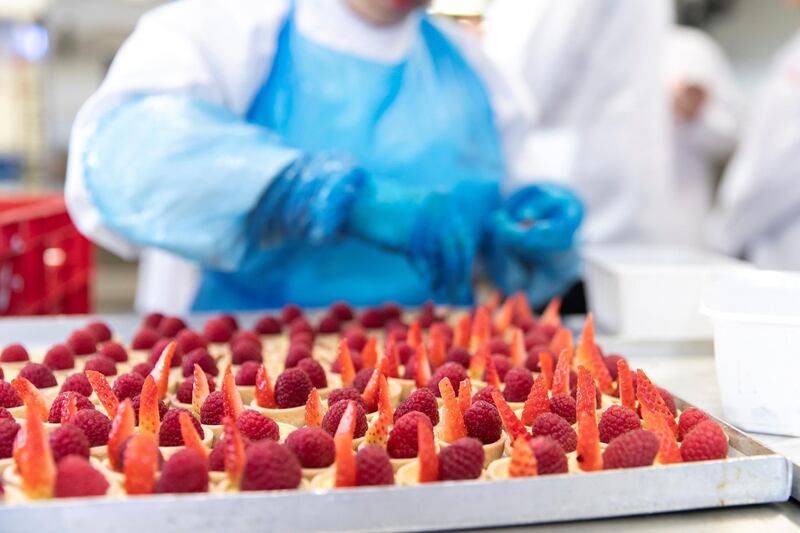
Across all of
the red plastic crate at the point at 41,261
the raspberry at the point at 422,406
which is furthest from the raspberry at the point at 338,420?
the red plastic crate at the point at 41,261

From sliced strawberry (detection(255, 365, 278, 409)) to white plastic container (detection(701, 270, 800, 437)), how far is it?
21.2 inches

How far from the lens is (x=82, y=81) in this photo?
5332 millimetres

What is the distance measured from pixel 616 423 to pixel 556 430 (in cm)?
8

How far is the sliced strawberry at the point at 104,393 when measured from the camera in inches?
38.0

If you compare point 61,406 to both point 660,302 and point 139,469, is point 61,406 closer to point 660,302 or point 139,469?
point 139,469

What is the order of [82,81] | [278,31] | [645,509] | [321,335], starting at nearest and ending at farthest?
[645,509]
[321,335]
[278,31]
[82,81]

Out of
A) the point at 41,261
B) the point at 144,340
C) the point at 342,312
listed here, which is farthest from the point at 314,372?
the point at 41,261

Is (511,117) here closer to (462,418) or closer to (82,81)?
(462,418)

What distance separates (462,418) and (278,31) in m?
1.13

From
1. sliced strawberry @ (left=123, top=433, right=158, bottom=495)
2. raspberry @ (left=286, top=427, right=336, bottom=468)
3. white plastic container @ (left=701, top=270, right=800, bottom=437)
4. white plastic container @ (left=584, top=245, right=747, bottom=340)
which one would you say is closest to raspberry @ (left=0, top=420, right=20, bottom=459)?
sliced strawberry @ (left=123, top=433, right=158, bottom=495)

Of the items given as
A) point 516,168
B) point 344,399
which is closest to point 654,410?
point 344,399

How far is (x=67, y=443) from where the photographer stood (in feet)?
2.64

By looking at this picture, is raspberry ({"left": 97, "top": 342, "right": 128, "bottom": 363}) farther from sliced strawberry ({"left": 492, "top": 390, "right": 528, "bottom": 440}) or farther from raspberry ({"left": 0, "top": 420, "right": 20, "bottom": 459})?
sliced strawberry ({"left": 492, "top": 390, "right": 528, "bottom": 440})

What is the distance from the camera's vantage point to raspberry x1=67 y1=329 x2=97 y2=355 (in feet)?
4.45
